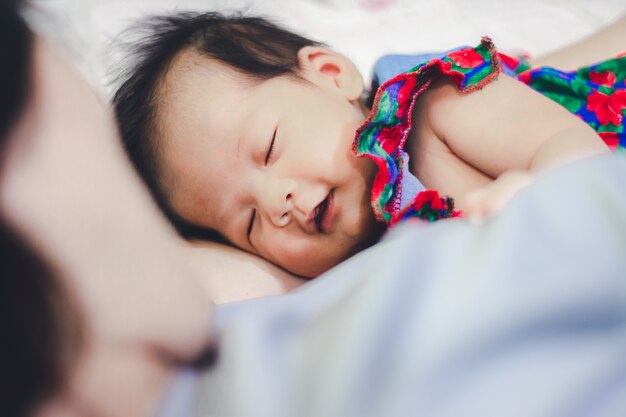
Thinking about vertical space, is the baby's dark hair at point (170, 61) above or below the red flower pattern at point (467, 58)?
below

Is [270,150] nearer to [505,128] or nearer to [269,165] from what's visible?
[269,165]

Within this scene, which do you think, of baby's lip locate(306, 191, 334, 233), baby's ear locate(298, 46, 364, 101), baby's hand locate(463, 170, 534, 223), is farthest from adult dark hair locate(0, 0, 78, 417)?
baby's ear locate(298, 46, 364, 101)

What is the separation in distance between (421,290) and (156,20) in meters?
0.94

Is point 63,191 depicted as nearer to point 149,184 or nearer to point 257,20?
point 149,184

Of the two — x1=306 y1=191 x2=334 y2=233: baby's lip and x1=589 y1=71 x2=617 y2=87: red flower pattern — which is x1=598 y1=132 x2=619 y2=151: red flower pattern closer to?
x1=589 y1=71 x2=617 y2=87: red flower pattern

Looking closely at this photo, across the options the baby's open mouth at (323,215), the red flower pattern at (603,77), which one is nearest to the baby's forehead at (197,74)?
the baby's open mouth at (323,215)

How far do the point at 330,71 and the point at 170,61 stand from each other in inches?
10.4

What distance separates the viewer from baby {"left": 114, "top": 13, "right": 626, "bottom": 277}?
2.48ft

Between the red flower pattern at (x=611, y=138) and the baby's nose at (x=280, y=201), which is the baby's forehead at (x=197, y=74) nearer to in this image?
the baby's nose at (x=280, y=201)

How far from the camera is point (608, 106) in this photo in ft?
2.95

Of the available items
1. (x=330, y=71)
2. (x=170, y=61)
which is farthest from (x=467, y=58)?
(x=170, y=61)

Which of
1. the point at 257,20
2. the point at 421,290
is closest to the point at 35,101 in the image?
the point at 421,290

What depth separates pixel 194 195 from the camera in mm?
812

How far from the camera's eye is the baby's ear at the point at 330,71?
88cm
